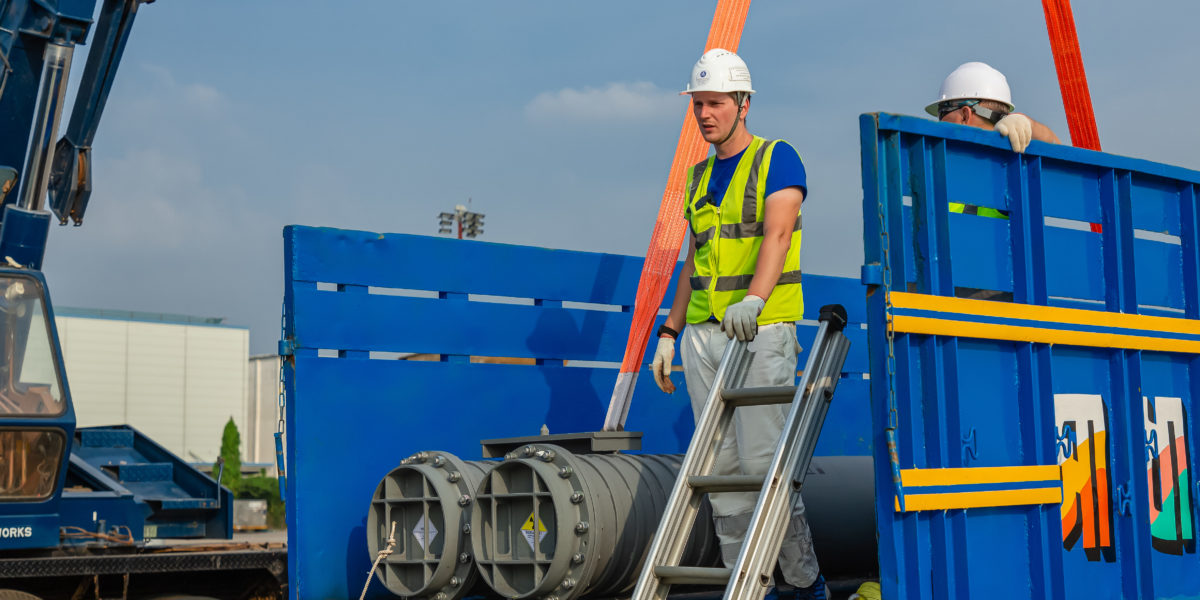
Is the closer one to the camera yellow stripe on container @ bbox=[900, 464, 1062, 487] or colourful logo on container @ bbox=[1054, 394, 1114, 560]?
yellow stripe on container @ bbox=[900, 464, 1062, 487]

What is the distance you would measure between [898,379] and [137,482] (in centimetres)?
671

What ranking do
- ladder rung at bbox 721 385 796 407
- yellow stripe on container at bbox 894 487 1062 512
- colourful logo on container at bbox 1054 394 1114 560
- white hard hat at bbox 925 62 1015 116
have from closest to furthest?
1. yellow stripe on container at bbox 894 487 1062 512
2. ladder rung at bbox 721 385 796 407
3. colourful logo on container at bbox 1054 394 1114 560
4. white hard hat at bbox 925 62 1015 116

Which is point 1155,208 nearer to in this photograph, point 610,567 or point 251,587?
point 610,567

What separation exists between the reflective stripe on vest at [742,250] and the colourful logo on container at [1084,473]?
1.11 m

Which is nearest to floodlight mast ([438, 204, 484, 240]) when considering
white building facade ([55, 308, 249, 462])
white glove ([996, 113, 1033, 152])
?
white building facade ([55, 308, 249, 462])

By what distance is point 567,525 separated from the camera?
4602mm

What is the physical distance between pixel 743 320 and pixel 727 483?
63 cm

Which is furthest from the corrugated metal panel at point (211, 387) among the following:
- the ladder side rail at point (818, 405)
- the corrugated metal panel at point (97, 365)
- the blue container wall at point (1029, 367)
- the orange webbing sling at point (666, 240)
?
the ladder side rail at point (818, 405)

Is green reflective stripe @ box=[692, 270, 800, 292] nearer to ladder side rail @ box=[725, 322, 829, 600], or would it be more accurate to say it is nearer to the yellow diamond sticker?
ladder side rail @ box=[725, 322, 829, 600]

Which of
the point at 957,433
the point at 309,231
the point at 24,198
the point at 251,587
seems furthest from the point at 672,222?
the point at 24,198

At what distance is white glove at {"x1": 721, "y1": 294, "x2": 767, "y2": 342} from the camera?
14.8ft

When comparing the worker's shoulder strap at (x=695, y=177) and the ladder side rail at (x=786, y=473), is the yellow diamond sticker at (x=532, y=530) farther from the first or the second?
the worker's shoulder strap at (x=695, y=177)

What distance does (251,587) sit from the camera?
6.86 m

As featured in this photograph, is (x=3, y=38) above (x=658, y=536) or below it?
above
